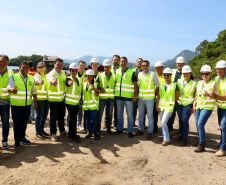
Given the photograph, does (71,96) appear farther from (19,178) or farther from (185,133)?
→ (185,133)

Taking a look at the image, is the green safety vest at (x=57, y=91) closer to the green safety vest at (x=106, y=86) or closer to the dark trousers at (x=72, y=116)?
the dark trousers at (x=72, y=116)

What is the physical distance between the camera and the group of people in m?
→ 4.61

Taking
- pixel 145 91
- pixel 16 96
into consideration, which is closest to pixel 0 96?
pixel 16 96

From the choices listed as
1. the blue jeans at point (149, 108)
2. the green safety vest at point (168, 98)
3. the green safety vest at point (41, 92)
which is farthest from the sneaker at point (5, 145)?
the green safety vest at point (168, 98)

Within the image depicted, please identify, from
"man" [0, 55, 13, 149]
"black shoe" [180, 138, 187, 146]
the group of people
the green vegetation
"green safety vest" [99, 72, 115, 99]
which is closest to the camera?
"man" [0, 55, 13, 149]

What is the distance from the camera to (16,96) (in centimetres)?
459

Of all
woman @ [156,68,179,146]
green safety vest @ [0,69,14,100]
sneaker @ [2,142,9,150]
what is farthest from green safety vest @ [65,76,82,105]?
woman @ [156,68,179,146]

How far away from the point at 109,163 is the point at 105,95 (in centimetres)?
229

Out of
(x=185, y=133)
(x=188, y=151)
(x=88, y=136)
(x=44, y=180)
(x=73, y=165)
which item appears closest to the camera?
(x=44, y=180)

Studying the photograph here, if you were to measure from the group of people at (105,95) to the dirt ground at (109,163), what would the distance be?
1.02ft

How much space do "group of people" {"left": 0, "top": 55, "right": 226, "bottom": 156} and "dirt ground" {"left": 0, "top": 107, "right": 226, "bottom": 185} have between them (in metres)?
0.31

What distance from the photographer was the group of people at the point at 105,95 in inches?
182

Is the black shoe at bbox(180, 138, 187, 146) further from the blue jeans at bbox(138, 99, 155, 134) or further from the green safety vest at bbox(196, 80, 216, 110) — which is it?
the green safety vest at bbox(196, 80, 216, 110)

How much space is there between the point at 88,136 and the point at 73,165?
1759mm
